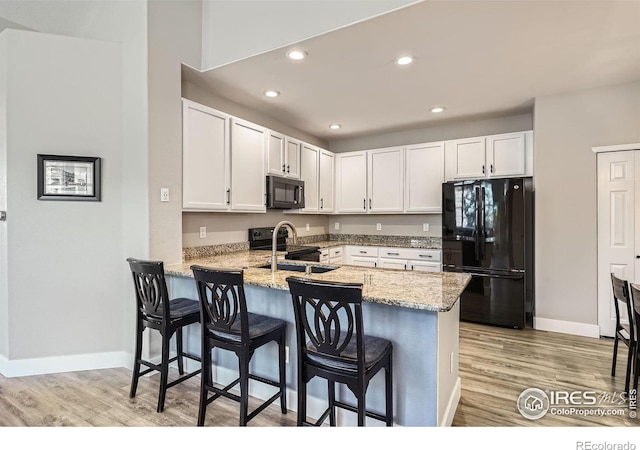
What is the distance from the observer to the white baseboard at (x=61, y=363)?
8.42 ft

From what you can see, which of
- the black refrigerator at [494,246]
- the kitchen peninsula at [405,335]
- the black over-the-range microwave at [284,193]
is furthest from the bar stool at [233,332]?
the black refrigerator at [494,246]

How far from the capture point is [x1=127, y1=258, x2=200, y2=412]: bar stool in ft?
7.02

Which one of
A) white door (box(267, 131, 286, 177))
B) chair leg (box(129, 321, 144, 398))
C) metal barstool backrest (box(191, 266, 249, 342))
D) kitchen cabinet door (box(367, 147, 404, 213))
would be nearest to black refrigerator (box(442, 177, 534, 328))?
kitchen cabinet door (box(367, 147, 404, 213))

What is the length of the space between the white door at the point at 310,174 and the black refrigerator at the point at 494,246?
187 centimetres

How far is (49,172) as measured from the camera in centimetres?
261

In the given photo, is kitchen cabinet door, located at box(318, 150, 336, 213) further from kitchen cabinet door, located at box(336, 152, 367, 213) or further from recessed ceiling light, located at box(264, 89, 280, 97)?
recessed ceiling light, located at box(264, 89, 280, 97)

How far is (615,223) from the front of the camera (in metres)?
3.37

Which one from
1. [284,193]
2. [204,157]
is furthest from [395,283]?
Answer: [284,193]

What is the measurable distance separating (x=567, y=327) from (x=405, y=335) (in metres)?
2.90

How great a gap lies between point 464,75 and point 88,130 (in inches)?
132

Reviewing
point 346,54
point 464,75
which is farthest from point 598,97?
point 346,54

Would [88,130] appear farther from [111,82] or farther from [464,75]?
[464,75]

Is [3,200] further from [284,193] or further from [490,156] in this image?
[490,156]

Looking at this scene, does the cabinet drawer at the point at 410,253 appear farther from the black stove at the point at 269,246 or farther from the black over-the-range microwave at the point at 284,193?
the black over-the-range microwave at the point at 284,193
